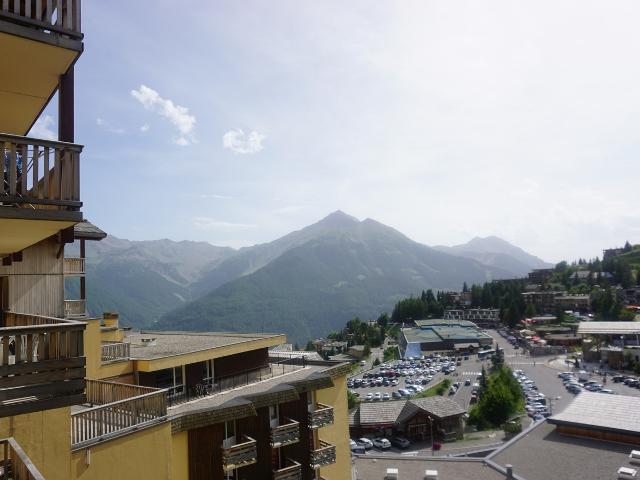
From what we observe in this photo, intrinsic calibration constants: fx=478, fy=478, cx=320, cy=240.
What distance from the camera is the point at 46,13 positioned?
800 centimetres

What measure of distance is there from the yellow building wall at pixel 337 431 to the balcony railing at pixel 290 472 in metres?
2.15

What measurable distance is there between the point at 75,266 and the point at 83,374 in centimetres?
1027

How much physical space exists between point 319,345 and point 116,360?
15075 centimetres

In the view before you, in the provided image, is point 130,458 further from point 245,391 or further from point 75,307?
point 75,307

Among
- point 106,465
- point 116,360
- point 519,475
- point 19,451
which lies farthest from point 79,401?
point 519,475

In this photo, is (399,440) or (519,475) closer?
(519,475)

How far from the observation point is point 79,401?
21.6 ft

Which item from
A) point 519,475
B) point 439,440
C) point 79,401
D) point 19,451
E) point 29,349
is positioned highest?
point 29,349

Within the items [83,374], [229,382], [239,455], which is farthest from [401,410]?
[83,374]

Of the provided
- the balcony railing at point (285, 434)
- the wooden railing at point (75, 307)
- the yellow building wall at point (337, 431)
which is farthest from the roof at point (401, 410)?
the wooden railing at point (75, 307)

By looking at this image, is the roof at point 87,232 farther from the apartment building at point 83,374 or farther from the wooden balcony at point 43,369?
the wooden balcony at point 43,369

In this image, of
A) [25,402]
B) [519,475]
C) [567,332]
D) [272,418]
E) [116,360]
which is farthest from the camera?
[567,332]

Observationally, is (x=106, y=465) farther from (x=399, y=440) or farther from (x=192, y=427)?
(x=399, y=440)

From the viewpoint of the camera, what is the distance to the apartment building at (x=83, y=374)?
679cm
